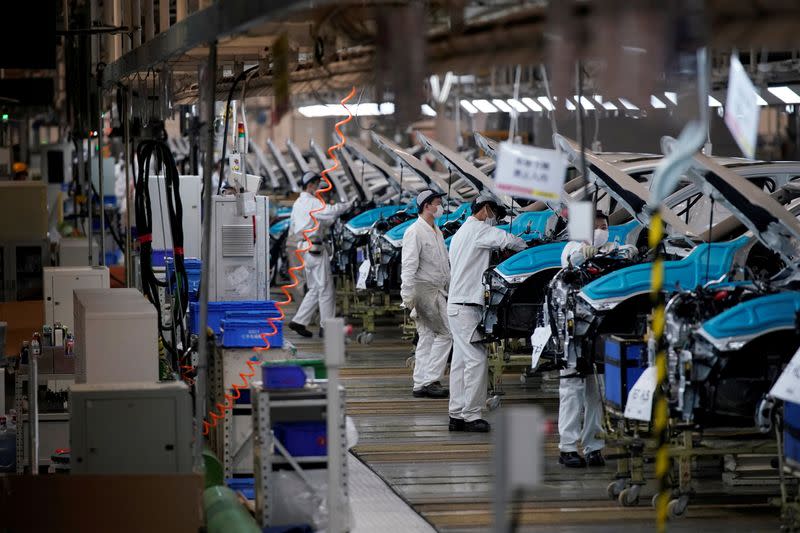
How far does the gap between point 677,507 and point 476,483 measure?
1556 mm

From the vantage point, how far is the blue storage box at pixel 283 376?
6996 mm

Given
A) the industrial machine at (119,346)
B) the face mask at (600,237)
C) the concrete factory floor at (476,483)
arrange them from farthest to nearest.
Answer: the face mask at (600,237) → the industrial machine at (119,346) → the concrete factory floor at (476,483)

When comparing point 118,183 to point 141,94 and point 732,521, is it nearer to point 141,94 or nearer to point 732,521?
point 141,94

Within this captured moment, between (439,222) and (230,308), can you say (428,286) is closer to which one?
(230,308)

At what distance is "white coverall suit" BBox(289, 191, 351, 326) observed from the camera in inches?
642

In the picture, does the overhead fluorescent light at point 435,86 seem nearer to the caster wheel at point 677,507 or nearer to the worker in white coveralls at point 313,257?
the caster wheel at point 677,507

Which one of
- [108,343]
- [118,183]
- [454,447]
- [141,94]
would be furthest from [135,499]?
[118,183]

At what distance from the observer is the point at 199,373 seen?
725 centimetres

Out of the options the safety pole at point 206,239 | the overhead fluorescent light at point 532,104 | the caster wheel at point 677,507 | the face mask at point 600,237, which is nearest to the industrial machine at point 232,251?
the face mask at point 600,237

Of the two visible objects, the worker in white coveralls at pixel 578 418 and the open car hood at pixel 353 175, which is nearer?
the worker in white coveralls at pixel 578 418

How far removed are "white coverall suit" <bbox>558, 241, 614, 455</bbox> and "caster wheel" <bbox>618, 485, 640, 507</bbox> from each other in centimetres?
99

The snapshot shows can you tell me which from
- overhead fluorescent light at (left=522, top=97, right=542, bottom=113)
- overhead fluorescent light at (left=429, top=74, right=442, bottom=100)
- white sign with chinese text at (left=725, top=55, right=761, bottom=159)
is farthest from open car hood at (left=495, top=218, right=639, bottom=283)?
overhead fluorescent light at (left=522, top=97, right=542, bottom=113)

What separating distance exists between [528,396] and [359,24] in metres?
7.75

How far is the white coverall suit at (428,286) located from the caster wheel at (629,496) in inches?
150
